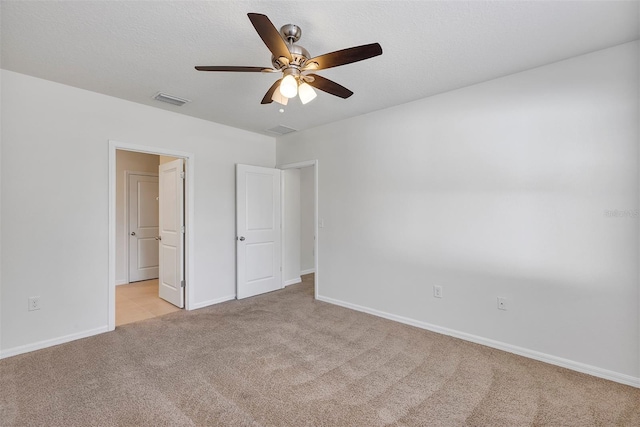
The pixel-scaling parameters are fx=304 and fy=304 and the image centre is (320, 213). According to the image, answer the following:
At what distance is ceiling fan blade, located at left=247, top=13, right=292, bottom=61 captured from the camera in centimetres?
149

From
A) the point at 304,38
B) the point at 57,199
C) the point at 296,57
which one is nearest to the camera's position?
the point at 296,57

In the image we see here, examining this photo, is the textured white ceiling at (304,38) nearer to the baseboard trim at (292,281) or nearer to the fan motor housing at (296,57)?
the fan motor housing at (296,57)

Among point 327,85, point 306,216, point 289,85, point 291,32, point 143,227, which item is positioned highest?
point 291,32

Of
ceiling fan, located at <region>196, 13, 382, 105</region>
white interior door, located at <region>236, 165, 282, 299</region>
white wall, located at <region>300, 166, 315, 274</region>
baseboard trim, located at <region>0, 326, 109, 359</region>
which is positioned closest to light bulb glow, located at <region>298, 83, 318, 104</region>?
ceiling fan, located at <region>196, 13, 382, 105</region>

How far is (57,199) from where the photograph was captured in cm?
294

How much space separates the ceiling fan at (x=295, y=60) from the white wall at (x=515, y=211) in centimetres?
155

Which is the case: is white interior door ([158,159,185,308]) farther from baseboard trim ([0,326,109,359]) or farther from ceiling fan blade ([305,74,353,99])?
ceiling fan blade ([305,74,353,99])

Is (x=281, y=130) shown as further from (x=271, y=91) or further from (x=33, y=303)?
(x=33, y=303)

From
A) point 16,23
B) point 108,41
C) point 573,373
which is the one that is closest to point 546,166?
point 573,373

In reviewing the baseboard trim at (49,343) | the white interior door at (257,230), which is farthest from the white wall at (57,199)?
the white interior door at (257,230)

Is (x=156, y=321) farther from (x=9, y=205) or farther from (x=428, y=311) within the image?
(x=428, y=311)

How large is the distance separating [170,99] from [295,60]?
6.74ft

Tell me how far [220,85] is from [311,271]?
4106 millimetres

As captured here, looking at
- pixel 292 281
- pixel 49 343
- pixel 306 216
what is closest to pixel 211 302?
pixel 292 281
